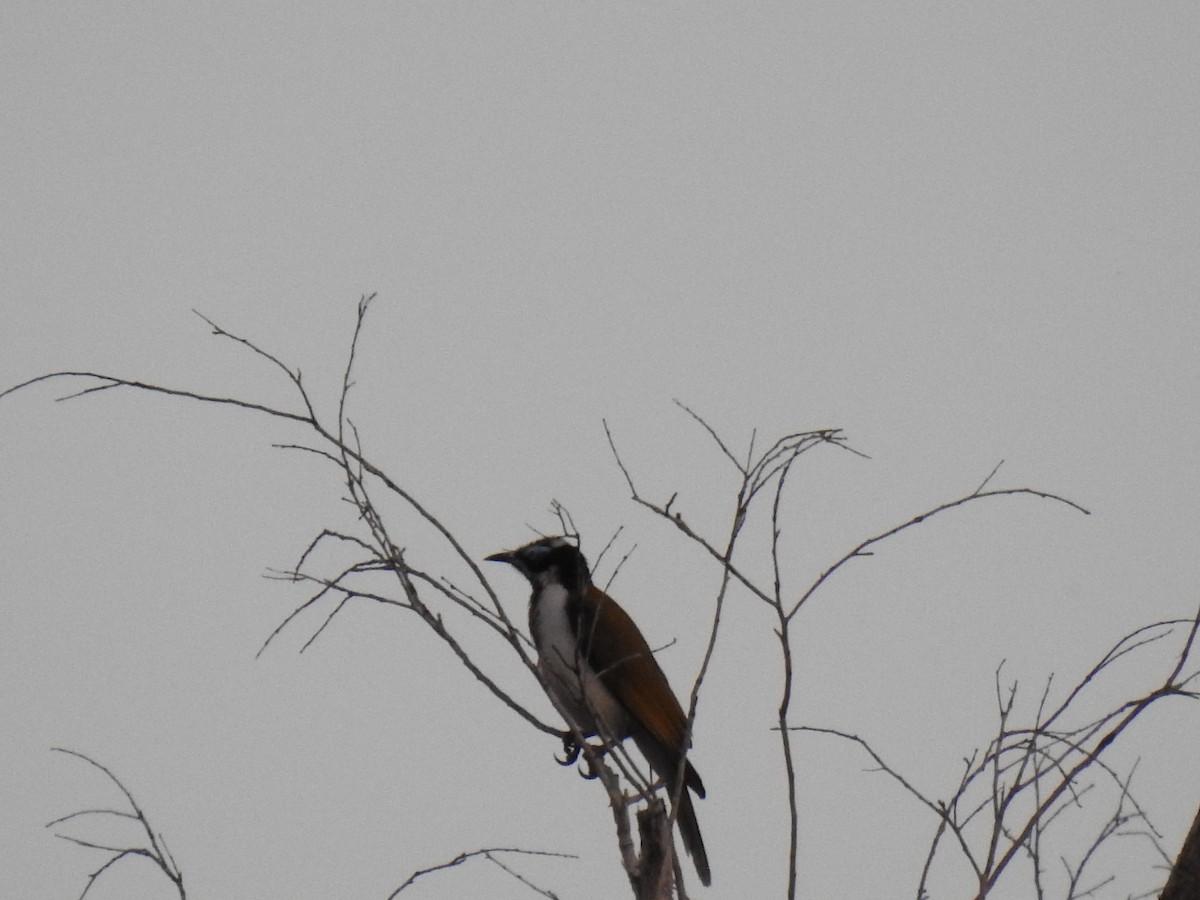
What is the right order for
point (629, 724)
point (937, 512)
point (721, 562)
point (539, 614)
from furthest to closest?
point (539, 614), point (629, 724), point (937, 512), point (721, 562)

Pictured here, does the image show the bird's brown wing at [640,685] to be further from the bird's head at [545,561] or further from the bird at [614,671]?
the bird's head at [545,561]

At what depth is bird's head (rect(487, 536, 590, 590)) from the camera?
21.0 ft

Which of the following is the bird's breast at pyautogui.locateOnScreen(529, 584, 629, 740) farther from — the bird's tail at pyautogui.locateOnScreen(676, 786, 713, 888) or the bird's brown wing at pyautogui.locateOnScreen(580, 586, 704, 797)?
the bird's tail at pyautogui.locateOnScreen(676, 786, 713, 888)

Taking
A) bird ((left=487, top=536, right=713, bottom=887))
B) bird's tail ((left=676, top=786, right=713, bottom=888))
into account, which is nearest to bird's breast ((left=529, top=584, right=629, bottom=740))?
bird ((left=487, top=536, right=713, bottom=887))

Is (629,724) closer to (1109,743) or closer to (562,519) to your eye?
(562,519)

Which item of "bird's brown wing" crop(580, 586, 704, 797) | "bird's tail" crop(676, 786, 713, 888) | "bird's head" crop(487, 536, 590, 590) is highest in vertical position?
"bird's head" crop(487, 536, 590, 590)

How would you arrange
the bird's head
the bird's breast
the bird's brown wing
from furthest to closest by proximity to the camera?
the bird's head
the bird's brown wing
the bird's breast

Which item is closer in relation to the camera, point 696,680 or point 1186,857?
point 1186,857

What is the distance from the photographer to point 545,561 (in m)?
6.54

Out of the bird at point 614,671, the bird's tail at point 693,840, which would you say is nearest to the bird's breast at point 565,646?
the bird at point 614,671

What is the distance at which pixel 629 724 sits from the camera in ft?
18.5

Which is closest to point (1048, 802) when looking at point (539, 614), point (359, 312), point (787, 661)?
point (787, 661)

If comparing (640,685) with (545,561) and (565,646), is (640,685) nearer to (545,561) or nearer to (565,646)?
(565,646)

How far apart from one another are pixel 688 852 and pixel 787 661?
252cm
